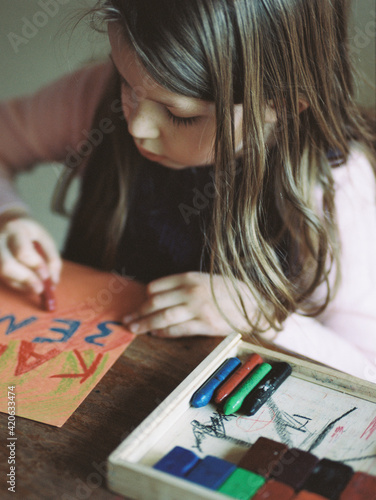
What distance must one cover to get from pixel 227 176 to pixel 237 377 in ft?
0.71

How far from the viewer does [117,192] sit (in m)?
0.80

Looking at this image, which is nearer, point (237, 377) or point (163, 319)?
point (237, 377)

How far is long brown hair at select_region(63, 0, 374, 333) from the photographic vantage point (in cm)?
47

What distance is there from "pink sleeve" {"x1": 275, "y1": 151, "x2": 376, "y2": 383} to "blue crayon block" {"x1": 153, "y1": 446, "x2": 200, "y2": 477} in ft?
0.92

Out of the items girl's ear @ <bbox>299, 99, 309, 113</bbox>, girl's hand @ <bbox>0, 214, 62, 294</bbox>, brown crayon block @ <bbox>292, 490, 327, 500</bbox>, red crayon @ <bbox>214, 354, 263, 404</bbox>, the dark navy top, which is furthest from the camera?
the dark navy top

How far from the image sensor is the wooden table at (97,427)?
0.38 meters

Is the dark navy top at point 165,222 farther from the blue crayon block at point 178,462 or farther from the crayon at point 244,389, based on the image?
Answer: the blue crayon block at point 178,462

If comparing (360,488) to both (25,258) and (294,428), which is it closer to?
(294,428)

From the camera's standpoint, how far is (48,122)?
35.5 inches

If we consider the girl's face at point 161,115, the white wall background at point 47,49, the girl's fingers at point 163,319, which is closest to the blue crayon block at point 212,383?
the girl's fingers at point 163,319

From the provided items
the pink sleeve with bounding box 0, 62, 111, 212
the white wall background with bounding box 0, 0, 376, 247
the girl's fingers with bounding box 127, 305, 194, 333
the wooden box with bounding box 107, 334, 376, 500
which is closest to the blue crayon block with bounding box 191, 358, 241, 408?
the wooden box with bounding box 107, 334, 376, 500

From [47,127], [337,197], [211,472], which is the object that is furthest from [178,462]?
[47,127]

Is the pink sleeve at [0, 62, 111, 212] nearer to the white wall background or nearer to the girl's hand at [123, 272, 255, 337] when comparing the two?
the white wall background

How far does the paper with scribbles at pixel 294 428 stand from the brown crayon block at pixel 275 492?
0.04m
